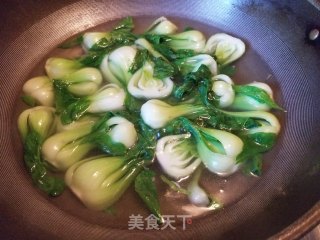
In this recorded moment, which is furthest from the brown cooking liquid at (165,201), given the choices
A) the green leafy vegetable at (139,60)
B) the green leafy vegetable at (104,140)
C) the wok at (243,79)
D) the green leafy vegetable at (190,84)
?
the green leafy vegetable at (139,60)

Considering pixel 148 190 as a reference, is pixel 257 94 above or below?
above

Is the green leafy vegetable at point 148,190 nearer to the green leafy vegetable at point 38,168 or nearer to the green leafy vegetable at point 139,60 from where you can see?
the green leafy vegetable at point 38,168

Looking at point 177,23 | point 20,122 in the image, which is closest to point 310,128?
point 177,23

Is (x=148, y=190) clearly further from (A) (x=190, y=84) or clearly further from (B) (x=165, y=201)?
(A) (x=190, y=84)

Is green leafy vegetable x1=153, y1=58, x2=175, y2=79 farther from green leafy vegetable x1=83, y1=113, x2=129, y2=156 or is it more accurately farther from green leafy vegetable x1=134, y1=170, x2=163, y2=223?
green leafy vegetable x1=134, y1=170, x2=163, y2=223

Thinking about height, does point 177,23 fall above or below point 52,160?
above

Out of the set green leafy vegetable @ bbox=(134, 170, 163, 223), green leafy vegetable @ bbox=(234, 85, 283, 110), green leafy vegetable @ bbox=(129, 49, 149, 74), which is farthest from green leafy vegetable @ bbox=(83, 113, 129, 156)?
green leafy vegetable @ bbox=(234, 85, 283, 110)

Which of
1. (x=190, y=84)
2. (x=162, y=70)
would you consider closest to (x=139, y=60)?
(x=162, y=70)

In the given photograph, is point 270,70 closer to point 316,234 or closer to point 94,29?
point 316,234

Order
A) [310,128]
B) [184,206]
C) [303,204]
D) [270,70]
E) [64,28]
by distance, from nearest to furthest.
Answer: [303,204], [184,206], [310,128], [270,70], [64,28]
